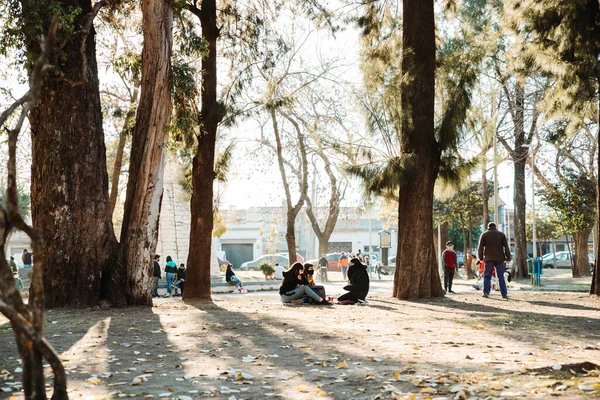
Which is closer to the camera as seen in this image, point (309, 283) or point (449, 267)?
point (309, 283)

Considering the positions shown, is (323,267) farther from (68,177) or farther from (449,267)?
(68,177)

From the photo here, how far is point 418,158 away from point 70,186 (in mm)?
→ 7438

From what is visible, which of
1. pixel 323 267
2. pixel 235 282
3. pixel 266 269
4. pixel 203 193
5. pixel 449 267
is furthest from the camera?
pixel 266 269

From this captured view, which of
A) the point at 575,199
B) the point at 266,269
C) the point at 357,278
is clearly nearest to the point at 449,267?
the point at 357,278

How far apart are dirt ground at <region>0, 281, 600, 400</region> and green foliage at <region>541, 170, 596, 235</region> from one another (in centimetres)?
2150

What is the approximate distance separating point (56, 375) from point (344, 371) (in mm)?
2959

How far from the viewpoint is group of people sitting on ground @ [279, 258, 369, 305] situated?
15547 millimetres

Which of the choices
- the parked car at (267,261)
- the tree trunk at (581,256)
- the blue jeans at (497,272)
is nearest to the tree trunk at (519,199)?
the tree trunk at (581,256)

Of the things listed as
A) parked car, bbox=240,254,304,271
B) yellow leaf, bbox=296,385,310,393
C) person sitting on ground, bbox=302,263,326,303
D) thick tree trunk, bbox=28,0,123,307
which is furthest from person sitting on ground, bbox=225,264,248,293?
parked car, bbox=240,254,304,271

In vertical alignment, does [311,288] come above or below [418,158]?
below

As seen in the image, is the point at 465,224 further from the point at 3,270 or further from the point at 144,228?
the point at 3,270

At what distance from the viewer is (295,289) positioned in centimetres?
1573

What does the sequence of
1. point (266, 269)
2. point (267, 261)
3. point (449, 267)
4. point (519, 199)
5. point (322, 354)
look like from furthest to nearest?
point (267, 261), point (266, 269), point (519, 199), point (449, 267), point (322, 354)

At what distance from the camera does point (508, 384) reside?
18.4ft
